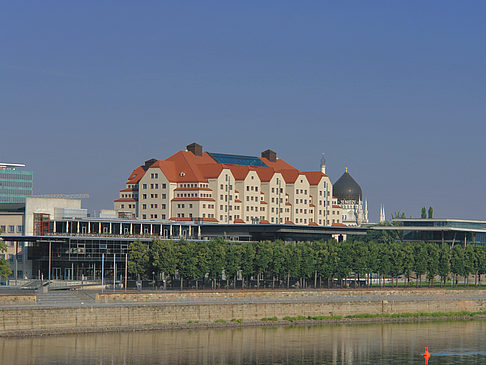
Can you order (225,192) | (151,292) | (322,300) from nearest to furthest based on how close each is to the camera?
(151,292)
(322,300)
(225,192)

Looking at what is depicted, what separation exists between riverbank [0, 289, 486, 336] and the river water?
2.67 m

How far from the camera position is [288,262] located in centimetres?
15212

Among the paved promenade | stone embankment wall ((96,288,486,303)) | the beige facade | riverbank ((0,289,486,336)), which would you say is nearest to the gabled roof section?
the beige facade

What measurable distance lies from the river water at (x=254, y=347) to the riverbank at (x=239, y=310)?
267 cm

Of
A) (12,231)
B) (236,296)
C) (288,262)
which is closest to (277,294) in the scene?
(236,296)

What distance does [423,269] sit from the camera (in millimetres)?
168000

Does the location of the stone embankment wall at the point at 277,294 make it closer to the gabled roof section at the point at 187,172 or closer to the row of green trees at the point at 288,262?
the row of green trees at the point at 288,262

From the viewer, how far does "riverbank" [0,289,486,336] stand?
11094cm

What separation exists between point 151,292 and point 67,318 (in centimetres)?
1846

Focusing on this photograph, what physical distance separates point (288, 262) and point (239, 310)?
27085 millimetres

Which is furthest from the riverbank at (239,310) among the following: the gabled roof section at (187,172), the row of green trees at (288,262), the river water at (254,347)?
the gabled roof section at (187,172)

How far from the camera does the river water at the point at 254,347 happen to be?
9625cm

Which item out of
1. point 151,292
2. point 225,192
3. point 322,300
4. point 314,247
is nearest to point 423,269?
point 314,247

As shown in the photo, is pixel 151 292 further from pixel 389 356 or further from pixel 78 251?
pixel 389 356
